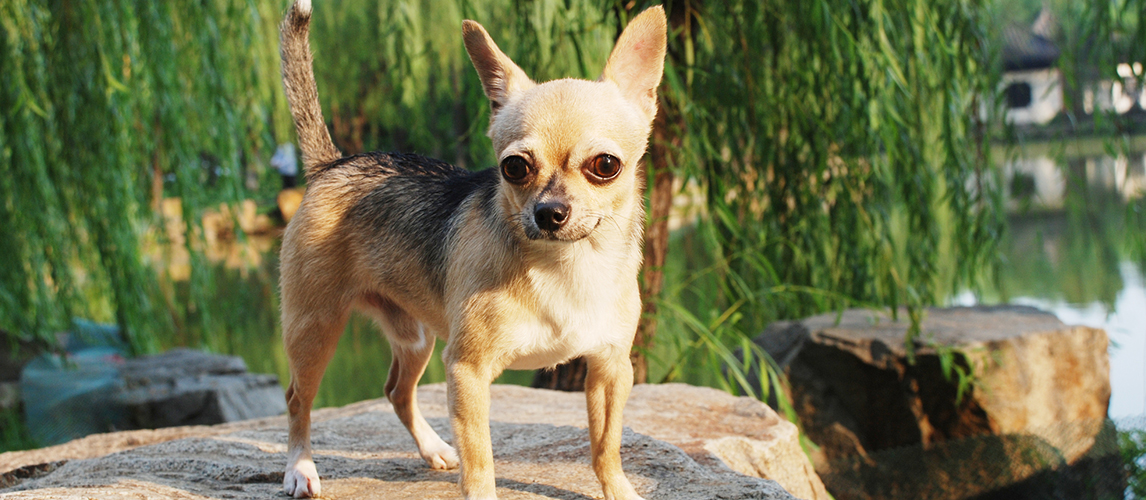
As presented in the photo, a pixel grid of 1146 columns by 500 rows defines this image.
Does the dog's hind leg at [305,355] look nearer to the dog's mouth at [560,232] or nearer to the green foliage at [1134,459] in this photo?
the dog's mouth at [560,232]

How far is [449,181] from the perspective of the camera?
3324 mm

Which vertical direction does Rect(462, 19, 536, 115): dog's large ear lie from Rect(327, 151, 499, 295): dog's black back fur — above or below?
above

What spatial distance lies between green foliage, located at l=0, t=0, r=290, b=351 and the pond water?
0.73 metres

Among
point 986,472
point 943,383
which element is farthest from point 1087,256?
point 986,472

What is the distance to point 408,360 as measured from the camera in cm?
347

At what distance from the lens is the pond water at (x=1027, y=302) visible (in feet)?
23.7

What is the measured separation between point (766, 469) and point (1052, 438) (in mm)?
2564

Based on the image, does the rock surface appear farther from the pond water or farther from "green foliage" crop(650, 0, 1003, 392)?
the pond water

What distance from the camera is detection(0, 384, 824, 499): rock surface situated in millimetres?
2957

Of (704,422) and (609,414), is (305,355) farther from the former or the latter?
(704,422)

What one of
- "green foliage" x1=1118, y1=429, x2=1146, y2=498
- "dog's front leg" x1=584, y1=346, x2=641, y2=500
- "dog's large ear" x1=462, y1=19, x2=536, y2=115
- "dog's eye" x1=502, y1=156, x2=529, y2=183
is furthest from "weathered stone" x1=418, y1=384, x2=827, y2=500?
"green foliage" x1=1118, y1=429, x2=1146, y2=498

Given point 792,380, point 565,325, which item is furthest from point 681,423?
point 792,380

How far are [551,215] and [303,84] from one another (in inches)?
61.5

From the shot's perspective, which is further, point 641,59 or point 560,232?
point 641,59
